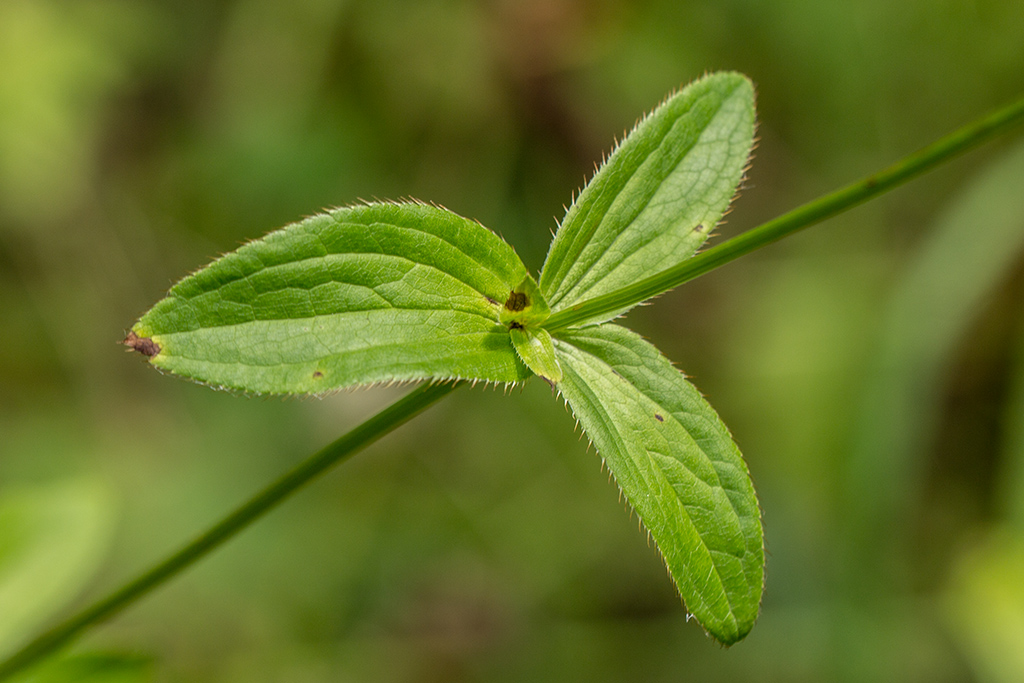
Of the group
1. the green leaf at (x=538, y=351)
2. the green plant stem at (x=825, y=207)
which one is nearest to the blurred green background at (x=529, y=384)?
the green leaf at (x=538, y=351)

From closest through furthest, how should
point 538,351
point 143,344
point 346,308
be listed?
point 143,344, point 346,308, point 538,351

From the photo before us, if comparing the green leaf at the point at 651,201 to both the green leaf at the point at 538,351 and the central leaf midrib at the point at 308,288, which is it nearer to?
the green leaf at the point at 538,351

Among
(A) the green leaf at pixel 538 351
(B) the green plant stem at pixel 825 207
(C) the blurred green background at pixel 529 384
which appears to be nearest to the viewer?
(B) the green plant stem at pixel 825 207

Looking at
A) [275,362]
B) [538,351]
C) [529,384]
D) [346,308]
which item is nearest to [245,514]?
[275,362]

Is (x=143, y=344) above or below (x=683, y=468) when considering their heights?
above

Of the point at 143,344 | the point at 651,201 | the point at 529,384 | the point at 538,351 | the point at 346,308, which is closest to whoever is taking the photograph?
the point at 143,344

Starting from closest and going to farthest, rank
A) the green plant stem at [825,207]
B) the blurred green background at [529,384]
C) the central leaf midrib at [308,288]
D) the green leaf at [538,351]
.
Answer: the green plant stem at [825,207] → the central leaf midrib at [308,288] → the green leaf at [538,351] → the blurred green background at [529,384]

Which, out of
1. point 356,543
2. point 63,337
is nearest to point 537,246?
point 356,543

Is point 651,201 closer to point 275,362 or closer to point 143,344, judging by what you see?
point 275,362
